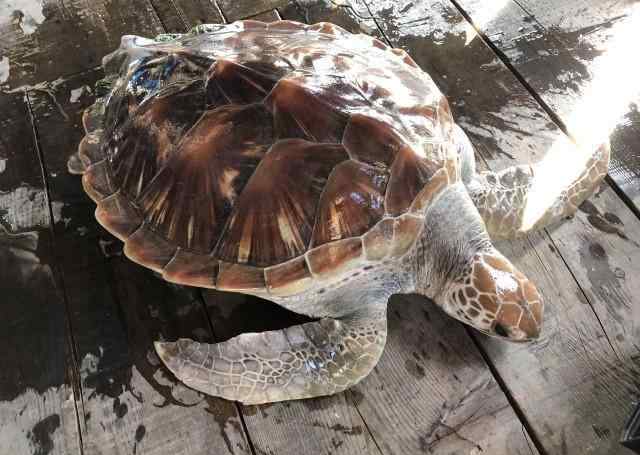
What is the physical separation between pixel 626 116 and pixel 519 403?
1032 millimetres

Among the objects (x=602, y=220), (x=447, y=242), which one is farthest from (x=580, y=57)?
(x=447, y=242)

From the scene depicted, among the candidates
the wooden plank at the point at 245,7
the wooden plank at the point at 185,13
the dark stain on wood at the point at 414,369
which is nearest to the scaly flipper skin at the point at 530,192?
the dark stain on wood at the point at 414,369

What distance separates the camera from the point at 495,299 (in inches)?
45.0

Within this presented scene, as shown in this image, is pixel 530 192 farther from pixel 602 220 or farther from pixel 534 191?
pixel 602 220

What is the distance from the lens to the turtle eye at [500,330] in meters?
1.16

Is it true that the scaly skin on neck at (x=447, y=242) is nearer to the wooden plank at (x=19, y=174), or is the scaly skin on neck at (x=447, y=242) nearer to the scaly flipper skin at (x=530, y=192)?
the scaly flipper skin at (x=530, y=192)

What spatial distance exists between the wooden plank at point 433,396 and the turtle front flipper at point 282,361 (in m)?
0.09

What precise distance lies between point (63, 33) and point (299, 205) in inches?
57.6

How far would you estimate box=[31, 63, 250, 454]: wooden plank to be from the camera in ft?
3.97

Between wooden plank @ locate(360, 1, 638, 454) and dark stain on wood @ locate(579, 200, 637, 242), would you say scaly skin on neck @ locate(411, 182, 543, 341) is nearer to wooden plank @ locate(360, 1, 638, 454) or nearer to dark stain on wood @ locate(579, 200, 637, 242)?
wooden plank @ locate(360, 1, 638, 454)

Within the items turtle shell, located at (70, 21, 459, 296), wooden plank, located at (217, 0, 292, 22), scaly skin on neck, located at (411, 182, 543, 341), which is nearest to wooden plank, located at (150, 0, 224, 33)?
wooden plank, located at (217, 0, 292, 22)

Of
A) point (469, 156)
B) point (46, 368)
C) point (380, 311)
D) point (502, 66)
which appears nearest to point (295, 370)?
point (380, 311)

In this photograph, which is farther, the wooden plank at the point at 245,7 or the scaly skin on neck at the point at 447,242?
the wooden plank at the point at 245,7

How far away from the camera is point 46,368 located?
4.30 feet
